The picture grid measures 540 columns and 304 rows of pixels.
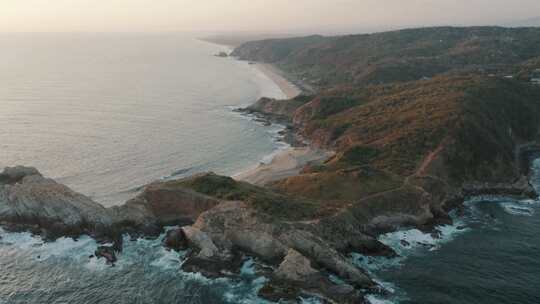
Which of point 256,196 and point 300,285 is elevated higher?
point 256,196

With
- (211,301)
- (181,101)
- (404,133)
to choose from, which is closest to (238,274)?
(211,301)

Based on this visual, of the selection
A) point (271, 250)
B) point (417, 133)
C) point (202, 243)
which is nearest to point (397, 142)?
point (417, 133)

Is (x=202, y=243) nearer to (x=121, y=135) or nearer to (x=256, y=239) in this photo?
(x=256, y=239)

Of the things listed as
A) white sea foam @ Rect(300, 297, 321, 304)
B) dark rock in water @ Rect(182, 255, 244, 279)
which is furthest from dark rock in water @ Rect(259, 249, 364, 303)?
dark rock in water @ Rect(182, 255, 244, 279)

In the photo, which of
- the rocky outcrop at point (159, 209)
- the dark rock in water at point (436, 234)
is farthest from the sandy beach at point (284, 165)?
the dark rock in water at point (436, 234)

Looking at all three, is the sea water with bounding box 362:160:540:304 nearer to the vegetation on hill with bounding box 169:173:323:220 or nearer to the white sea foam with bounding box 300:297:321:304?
the white sea foam with bounding box 300:297:321:304

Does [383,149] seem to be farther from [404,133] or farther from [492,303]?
[492,303]

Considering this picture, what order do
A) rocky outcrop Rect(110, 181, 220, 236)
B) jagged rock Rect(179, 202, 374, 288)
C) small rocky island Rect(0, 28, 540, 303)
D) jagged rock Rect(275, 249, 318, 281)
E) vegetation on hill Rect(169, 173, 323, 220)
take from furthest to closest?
rocky outcrop Rect(110, 181, 220, 236), vegetation on hill Rect(169, 173, 323, 220), small rocky island Rect(0, 28, 540, 303), jagged rock Rect(179, 202, 374, 288), jagged rock Rect(275, 249, 318, 281)
